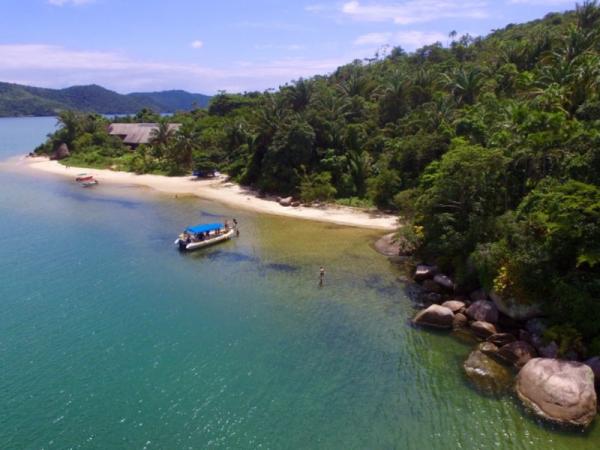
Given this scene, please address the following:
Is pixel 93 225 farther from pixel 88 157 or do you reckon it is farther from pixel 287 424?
Result: pixel 88 157

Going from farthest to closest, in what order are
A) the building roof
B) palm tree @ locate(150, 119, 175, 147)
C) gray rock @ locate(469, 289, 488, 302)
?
the building roof < palm tree @ locate(150, 119, 175, 147) < gray rock @ locate(469, 289, 488, 302)

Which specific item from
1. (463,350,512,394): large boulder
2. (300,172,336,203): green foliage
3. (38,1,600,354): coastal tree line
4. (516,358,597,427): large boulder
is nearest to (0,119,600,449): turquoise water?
(463,350,512,394): large boulder

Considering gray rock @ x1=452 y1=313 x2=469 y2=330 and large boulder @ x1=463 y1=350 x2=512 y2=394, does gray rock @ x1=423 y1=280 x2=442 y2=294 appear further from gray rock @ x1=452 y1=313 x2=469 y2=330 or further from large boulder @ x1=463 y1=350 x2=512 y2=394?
large boulder @ x1=463 y1=350 x2=512 y2=394

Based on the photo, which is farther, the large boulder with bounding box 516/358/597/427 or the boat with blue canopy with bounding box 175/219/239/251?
the boat with blue canopy with bounding box 175/219/239/251


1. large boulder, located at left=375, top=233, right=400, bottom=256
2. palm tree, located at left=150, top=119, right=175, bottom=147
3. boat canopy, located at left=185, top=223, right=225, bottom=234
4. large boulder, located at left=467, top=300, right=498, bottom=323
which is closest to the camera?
large boulder, located at left=467, top=300, right=498, bottom=323

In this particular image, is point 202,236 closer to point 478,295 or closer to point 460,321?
point 460,321

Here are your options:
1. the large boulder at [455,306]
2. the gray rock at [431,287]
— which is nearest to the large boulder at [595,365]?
the large boulder at [455,306]

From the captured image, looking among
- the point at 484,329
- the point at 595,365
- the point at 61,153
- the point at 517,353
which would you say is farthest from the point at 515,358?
the point at 61,153
